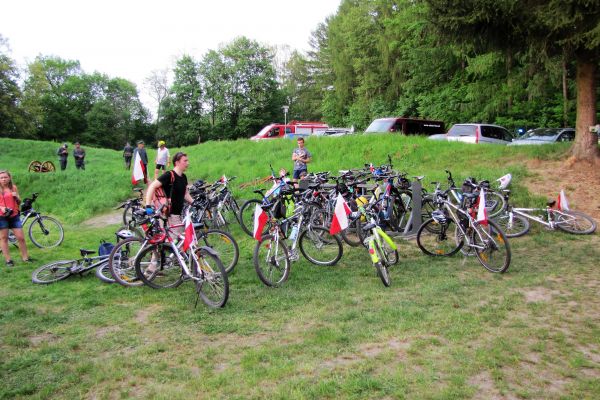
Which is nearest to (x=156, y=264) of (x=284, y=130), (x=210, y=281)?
(x=210, y=281)

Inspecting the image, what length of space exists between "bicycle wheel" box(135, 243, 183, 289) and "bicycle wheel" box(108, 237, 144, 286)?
0.17 m

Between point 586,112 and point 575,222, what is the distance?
368 centimetres

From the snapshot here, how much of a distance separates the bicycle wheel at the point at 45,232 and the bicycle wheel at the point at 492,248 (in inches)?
328

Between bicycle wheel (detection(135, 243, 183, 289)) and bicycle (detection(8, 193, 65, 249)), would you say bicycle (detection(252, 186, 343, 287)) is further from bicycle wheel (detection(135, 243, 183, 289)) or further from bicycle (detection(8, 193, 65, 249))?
bicycle (detection(8, 193, 65, 249))

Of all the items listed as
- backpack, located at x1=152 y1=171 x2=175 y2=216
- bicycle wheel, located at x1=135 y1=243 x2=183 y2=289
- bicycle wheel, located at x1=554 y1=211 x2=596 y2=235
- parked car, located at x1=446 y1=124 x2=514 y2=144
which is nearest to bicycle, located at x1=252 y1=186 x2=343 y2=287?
bicycle wheel, located at x1=135 y1=243 x2=183 y2=289

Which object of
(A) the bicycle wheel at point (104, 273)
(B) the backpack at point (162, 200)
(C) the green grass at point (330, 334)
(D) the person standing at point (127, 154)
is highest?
(D) the person standing at point (127, 154)

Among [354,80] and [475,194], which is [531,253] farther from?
[354,80]

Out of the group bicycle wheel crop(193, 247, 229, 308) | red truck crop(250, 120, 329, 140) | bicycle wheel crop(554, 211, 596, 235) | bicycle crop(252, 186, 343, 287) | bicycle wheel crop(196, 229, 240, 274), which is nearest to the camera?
bicycle wheel crop(193, 247, 229, 308)

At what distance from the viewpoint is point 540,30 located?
398 inches

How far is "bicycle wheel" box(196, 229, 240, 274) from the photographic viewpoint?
259 inches

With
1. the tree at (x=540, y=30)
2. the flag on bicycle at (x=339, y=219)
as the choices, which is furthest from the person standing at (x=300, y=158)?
the flag on bicycle at (x=339, y=219)

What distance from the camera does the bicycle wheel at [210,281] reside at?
16.9 ft

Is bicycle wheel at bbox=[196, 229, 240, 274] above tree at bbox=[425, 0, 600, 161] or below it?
below

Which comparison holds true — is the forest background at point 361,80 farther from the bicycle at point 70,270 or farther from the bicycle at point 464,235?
the bicycle at point 70,270
